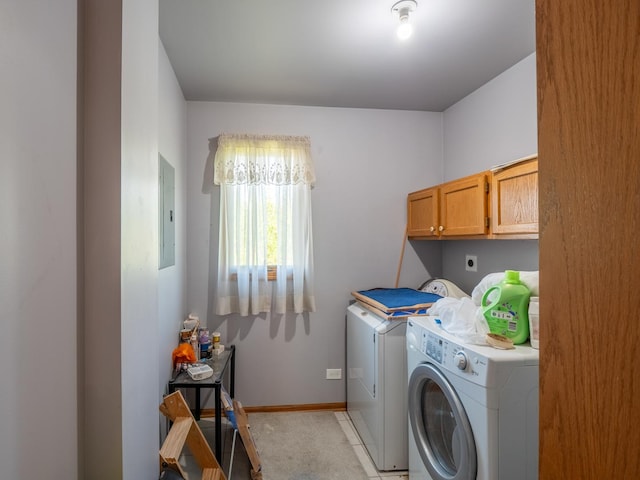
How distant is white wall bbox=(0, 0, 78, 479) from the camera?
1.73 ft

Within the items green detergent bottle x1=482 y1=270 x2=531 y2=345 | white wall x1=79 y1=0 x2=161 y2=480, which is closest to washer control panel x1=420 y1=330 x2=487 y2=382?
green detergent bottle x1=482 y1=270 x2=531 y2=345

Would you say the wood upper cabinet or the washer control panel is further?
the wood upper cabinet

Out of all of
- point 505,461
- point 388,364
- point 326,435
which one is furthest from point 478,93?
point 326,435

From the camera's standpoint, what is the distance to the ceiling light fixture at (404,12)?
1603 mm

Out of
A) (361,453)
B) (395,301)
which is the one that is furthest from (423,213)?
(361,453)

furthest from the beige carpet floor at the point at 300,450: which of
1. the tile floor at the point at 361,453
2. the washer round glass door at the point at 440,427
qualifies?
the washer round glass door at the point at 440,427

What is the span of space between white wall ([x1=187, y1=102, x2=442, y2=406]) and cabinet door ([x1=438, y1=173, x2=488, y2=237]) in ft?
2.09

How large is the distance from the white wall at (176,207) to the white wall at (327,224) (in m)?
0.14

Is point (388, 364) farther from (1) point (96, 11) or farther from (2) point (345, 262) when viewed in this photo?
(1) point (96, 11)

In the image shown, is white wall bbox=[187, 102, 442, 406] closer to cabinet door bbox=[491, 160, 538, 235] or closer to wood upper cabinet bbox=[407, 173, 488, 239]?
wood upper cabinet bbox=[407, 173, 488, 239]

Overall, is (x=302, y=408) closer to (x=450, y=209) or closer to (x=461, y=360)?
(x=461, y=360)

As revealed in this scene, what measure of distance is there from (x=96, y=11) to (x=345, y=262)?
8.01 feet

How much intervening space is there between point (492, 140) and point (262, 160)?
174 cm

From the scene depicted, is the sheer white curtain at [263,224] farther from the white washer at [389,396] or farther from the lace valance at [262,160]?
the white washer at [389,396]
